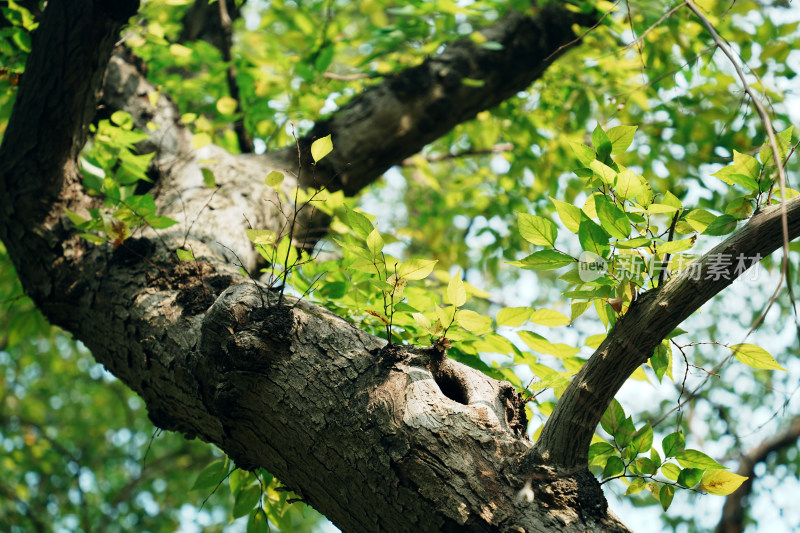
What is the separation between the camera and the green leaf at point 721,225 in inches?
46.2

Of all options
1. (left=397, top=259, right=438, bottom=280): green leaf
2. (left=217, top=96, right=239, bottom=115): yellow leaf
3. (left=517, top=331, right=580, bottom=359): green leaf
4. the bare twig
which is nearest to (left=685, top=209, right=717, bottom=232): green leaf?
(left=517, top=331, right=580, bottom=359): green leaf

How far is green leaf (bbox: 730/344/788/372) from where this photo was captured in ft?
3.96

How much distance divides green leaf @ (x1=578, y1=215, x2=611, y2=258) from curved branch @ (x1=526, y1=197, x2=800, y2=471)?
0.13 metres

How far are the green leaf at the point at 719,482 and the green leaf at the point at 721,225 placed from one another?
20.1 inches

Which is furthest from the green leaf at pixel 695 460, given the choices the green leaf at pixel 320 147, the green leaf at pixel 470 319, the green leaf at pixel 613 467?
the green leaf at pixel 320 147

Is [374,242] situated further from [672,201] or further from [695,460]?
[695,460]

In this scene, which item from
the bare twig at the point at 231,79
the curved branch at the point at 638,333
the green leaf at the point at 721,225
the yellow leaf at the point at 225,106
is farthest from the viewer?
the bare twig at the point at 231,79

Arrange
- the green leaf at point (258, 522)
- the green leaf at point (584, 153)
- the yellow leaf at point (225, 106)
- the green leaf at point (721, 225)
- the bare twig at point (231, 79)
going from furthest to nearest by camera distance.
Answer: the bare twig at point (231, 79)
the yellow leaf at point (225, 106)
the green leaf at point (258, 522)
the green leaf at point (584, 153)
the green leaf at point (721, 225)

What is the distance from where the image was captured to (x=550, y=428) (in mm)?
1188

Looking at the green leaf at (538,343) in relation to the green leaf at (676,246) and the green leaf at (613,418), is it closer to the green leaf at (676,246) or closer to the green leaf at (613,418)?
the green leaf at (613,418)

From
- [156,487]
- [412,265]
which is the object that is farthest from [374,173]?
[156,487]

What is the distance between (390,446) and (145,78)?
2.66 m

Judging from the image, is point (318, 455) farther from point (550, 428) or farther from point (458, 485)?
point (550, 428)

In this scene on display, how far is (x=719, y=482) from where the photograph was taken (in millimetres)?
1197
